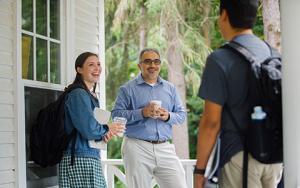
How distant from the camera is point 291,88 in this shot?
2811mm

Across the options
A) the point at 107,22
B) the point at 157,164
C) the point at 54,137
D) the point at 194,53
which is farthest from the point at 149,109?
the point at 107,22

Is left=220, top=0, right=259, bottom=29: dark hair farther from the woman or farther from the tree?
the tree

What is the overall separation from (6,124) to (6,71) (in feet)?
1.30

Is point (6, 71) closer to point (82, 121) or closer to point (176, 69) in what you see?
point (82, 121)

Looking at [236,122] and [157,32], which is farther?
[157,32]

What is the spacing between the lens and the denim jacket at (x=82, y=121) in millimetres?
4207

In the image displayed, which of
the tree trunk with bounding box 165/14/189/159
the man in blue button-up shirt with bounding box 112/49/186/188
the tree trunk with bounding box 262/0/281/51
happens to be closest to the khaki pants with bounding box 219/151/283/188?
the man in blue button-up shirt with bounding box 112/49/186/188

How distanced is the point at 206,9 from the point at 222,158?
36.7 feet

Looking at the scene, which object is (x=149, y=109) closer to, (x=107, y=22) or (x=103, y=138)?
(x=103, y=138)

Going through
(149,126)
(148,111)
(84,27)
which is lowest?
(149,126)

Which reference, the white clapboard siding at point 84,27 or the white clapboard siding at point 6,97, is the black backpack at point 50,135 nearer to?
the white clapboard siding at point 6,97

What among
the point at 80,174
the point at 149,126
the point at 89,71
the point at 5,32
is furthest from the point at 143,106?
the point at 5,32

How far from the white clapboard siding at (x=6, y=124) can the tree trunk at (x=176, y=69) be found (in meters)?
9.19

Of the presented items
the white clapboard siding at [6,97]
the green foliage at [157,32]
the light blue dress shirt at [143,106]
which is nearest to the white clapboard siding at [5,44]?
the white clapboard siding at [6,97]
